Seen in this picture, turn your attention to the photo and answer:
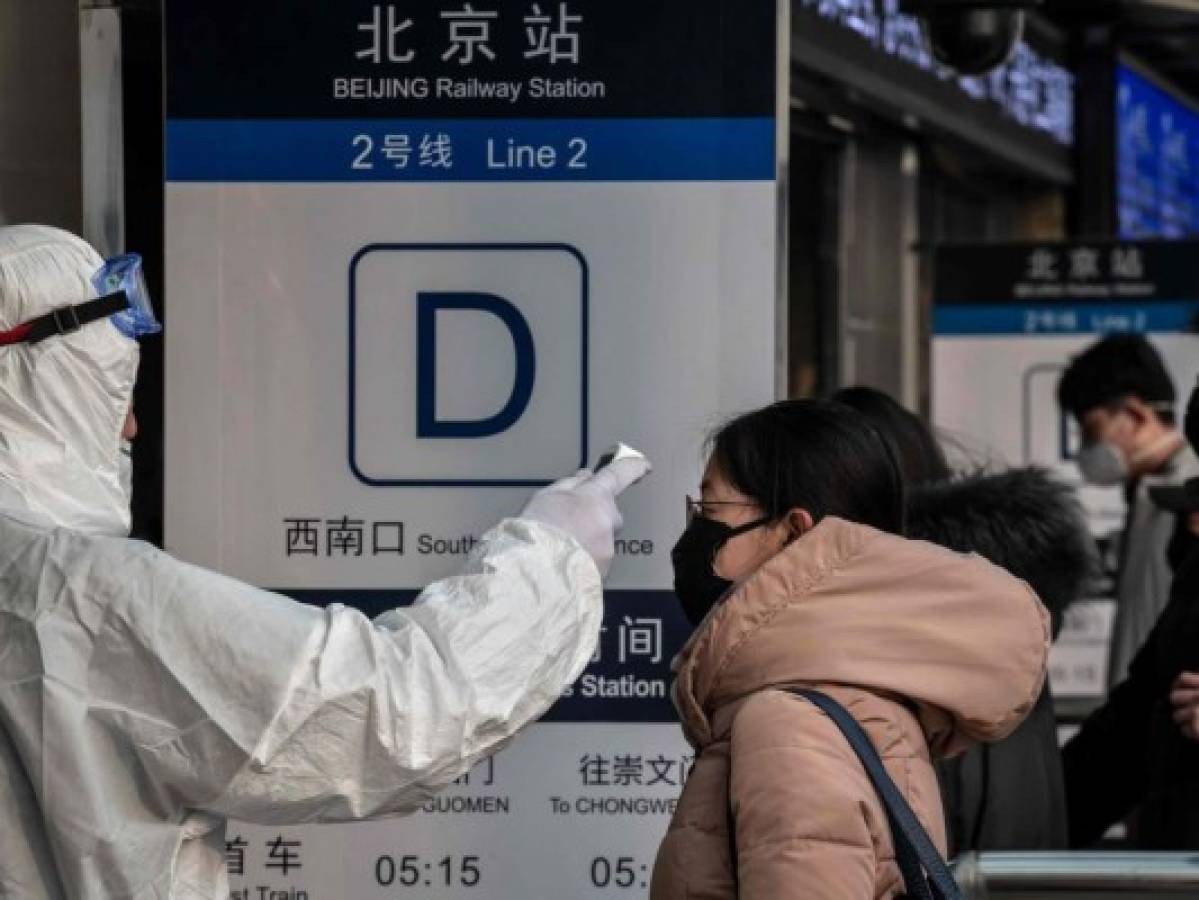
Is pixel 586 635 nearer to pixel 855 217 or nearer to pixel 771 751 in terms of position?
pixel 771 751

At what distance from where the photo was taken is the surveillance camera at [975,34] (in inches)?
245

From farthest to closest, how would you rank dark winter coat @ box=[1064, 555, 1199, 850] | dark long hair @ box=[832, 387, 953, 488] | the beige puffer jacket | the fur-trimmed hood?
dark long hair @ box=[832, 387, 953, 488] → dark winter coat @ box=[1064, 555, 1199, 850] → the fur-trimmed hood → the beige puffer jacket

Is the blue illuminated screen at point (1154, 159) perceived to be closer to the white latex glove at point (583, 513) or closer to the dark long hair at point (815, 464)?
the dark long hair at point (815, 464)

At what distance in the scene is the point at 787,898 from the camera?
264cm

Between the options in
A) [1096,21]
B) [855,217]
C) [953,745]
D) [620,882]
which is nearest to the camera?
[953,745]

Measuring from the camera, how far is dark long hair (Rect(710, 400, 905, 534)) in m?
3.09

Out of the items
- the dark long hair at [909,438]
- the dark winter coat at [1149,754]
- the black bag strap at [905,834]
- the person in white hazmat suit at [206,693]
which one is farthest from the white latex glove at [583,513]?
the dark winter coat at [1149,754]

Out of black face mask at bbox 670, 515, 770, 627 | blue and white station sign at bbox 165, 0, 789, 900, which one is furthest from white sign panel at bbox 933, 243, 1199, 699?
black face mask at bbox 670, 515, 770, 627

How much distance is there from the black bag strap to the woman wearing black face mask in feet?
0.04

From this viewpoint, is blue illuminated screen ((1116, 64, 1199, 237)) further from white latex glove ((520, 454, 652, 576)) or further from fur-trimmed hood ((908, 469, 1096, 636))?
white latex glove ((520, 454, 652, 576))

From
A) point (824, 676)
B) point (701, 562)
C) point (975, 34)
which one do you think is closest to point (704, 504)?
point (701, 562)

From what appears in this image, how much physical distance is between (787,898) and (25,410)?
97 cm

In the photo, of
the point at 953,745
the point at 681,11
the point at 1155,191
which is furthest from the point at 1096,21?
the point at 953,745

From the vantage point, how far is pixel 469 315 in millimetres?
4012
